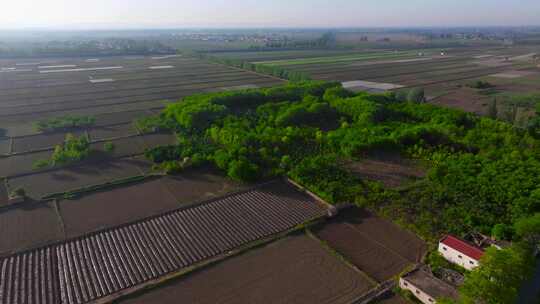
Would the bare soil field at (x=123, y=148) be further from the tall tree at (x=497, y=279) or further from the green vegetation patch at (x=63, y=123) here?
the tall tree at (x=497, y=279)

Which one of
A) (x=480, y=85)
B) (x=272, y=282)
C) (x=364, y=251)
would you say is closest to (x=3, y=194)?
(x=272, y=282)

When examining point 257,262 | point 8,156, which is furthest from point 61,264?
point 8,156

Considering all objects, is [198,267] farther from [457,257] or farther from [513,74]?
[513,74]

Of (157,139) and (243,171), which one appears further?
(157,139)

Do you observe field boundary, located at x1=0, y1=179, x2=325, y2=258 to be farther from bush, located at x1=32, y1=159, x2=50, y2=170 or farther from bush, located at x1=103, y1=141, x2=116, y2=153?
bush, located at x1=103, y1=141, x2=116, y2=153

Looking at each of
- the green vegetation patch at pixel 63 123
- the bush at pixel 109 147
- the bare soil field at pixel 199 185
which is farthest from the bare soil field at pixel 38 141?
the bare soil field at pixel 199 185

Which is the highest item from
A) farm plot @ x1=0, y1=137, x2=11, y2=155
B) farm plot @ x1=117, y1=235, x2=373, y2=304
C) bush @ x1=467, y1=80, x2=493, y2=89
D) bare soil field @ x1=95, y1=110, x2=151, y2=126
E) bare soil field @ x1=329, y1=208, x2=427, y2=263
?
bush @ x1=467, y1=80, x2=493, y2=89

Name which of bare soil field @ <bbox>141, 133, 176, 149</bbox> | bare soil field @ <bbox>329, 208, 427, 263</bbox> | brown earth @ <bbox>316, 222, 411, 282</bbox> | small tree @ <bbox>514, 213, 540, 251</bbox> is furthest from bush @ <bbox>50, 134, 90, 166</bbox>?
small tree @ <bbox>514, 213, 540, 251</bbox>

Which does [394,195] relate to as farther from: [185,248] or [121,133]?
[121,133]
